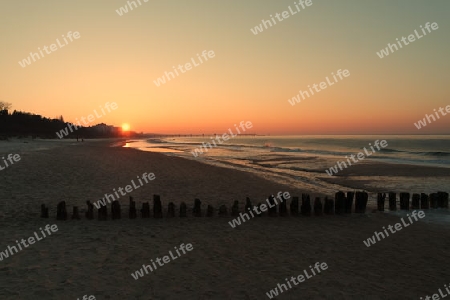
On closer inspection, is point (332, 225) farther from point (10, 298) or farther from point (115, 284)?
point (10, 298)

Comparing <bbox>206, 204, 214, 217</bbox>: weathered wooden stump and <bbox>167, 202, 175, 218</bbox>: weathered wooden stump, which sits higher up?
<bbox>167, 202, 175, 218</bbox>: weathered wooden stump

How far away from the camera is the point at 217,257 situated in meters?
7.55

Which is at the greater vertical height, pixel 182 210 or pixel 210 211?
pixel 182 210

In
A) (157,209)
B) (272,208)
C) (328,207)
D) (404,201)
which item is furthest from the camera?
(404,201)

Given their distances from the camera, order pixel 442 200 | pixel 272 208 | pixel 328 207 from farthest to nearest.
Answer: pixel 442 200 < pixel 328 207 < pixel 272 208

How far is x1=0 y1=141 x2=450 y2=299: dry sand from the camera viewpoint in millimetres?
5938

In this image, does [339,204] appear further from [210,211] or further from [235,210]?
[210,211]

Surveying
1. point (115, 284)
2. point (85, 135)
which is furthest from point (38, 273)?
point (85, 135)

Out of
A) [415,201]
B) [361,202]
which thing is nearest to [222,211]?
[361,202]

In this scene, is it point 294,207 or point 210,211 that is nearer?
point 210,211

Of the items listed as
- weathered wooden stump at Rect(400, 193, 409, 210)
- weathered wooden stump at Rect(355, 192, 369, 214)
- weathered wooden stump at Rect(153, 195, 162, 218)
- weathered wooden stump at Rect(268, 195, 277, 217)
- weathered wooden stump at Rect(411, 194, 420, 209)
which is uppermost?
weathered wooden stump at Rect(153, 195, 162, 218)

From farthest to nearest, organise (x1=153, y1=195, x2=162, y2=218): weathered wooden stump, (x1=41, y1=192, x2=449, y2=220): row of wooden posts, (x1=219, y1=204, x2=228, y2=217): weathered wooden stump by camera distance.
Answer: (x1=219, y1=204, x2=228, y2=217): weathered wooden stump, (x1=153, y1=195, x2=162, y2=218): weathered wooden stump, (x1=41, y1=192, x2=449, y2=220): row of wooden posts

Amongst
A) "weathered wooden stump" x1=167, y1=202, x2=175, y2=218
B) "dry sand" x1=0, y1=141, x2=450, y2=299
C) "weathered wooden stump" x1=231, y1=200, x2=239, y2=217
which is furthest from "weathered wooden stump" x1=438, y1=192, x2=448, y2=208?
"weathered wooden stump" x1=167, y1=202, x2=175, y2=218

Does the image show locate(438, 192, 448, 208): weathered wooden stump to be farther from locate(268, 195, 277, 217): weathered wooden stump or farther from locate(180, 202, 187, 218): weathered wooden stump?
locate(180, 202, 187, 218): weathered wooden stump
